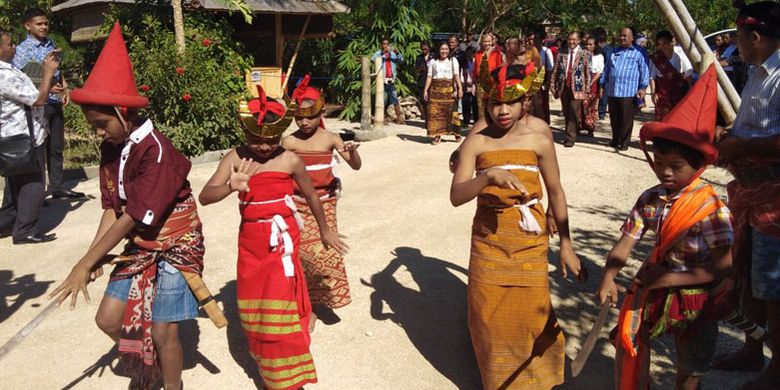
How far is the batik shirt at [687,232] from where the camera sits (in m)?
3.21

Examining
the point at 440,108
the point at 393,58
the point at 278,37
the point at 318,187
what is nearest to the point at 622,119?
the point at 440,108

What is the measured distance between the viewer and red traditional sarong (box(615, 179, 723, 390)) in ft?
10.7

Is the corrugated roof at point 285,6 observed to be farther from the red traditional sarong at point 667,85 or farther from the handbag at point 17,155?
the red traditional sarong at point 667,85

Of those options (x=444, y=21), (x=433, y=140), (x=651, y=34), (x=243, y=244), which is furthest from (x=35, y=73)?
(x=651, y=34)

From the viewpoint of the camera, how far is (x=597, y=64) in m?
12.3

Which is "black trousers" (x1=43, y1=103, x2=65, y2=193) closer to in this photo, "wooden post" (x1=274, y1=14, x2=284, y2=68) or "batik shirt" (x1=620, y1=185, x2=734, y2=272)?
"batik shirt" (x1=620, y1=185, x2=734, y2=272)

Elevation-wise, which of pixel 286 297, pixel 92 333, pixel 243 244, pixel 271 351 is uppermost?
pixel 243 244

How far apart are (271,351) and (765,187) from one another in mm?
2866

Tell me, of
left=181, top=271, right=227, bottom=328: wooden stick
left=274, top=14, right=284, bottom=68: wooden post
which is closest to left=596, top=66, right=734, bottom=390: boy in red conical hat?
left=181, top=271, right=227, bottom=328: wooden stick

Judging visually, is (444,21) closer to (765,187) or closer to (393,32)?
(393,32)

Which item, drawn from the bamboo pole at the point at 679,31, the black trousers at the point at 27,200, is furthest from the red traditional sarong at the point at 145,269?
the black trousers at the point at 27,200

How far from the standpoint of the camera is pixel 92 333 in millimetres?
5191

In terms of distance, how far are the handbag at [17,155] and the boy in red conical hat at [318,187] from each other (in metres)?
3.35

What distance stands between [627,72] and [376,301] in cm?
760
